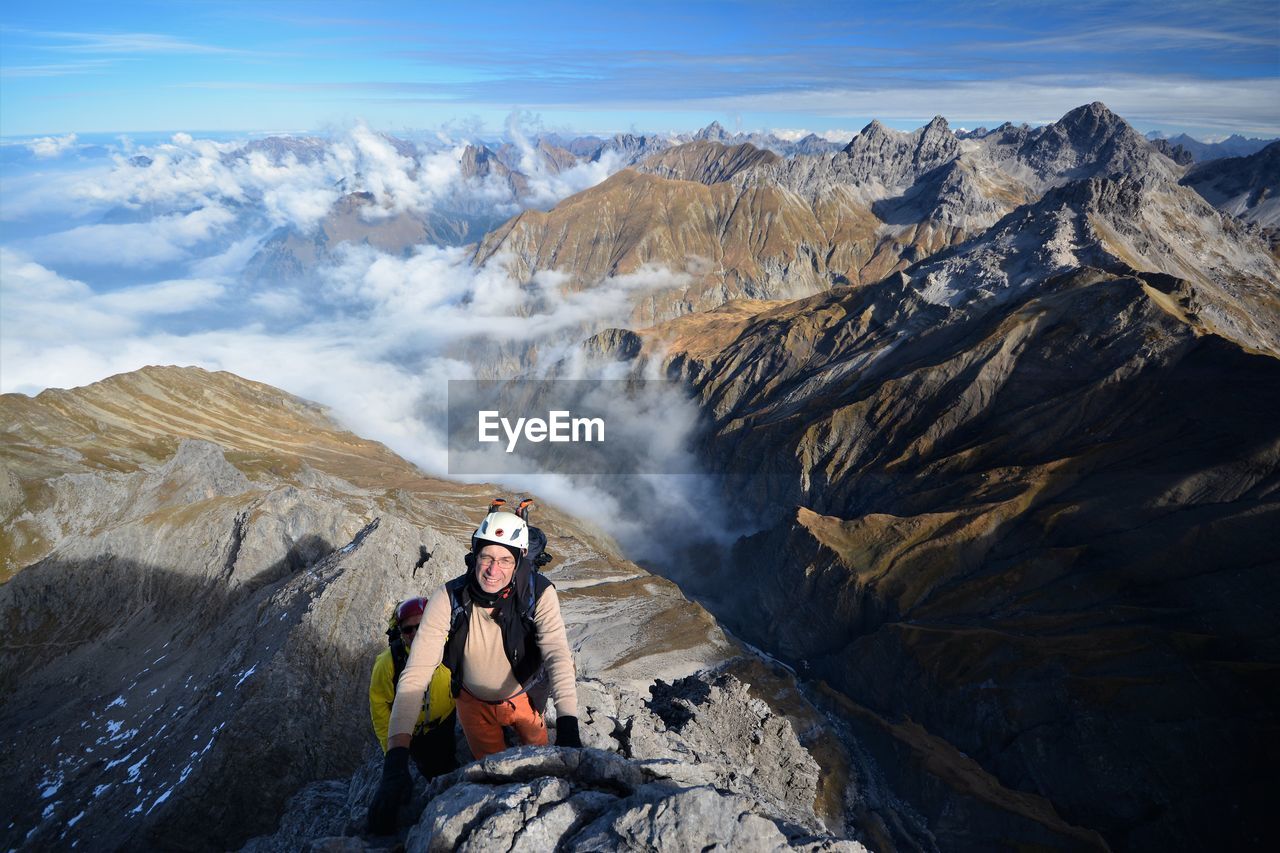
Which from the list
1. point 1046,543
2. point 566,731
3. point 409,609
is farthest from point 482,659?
point 1046,543

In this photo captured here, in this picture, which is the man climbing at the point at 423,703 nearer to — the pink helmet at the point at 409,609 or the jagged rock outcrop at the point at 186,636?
the pink helmet at the point at 409,609

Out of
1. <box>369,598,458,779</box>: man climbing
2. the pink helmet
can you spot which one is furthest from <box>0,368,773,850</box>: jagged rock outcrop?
the pink helmet

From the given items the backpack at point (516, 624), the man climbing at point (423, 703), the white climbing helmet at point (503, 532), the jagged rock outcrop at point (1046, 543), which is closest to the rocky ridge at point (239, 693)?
the backpack at point (516, 624)

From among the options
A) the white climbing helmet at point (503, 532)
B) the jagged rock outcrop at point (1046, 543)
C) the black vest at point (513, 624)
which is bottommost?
the jagged rock outcrop at point (1046, 543)

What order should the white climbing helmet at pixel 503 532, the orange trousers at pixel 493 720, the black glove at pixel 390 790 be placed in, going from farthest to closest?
the orange trousers at pixel 493 720 < the white climbing helmet at pixel 503 532 < the black glove at pixel 390 790

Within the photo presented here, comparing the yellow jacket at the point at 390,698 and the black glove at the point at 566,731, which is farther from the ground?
the black glove at the point at 566,731

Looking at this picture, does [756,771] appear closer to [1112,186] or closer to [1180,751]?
[1180,751]

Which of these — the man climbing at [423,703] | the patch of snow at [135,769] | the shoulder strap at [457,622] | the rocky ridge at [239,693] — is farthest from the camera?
the patch of snow at [135,769]

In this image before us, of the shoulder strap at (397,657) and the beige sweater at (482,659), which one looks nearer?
the beige sweater at (482,659)
